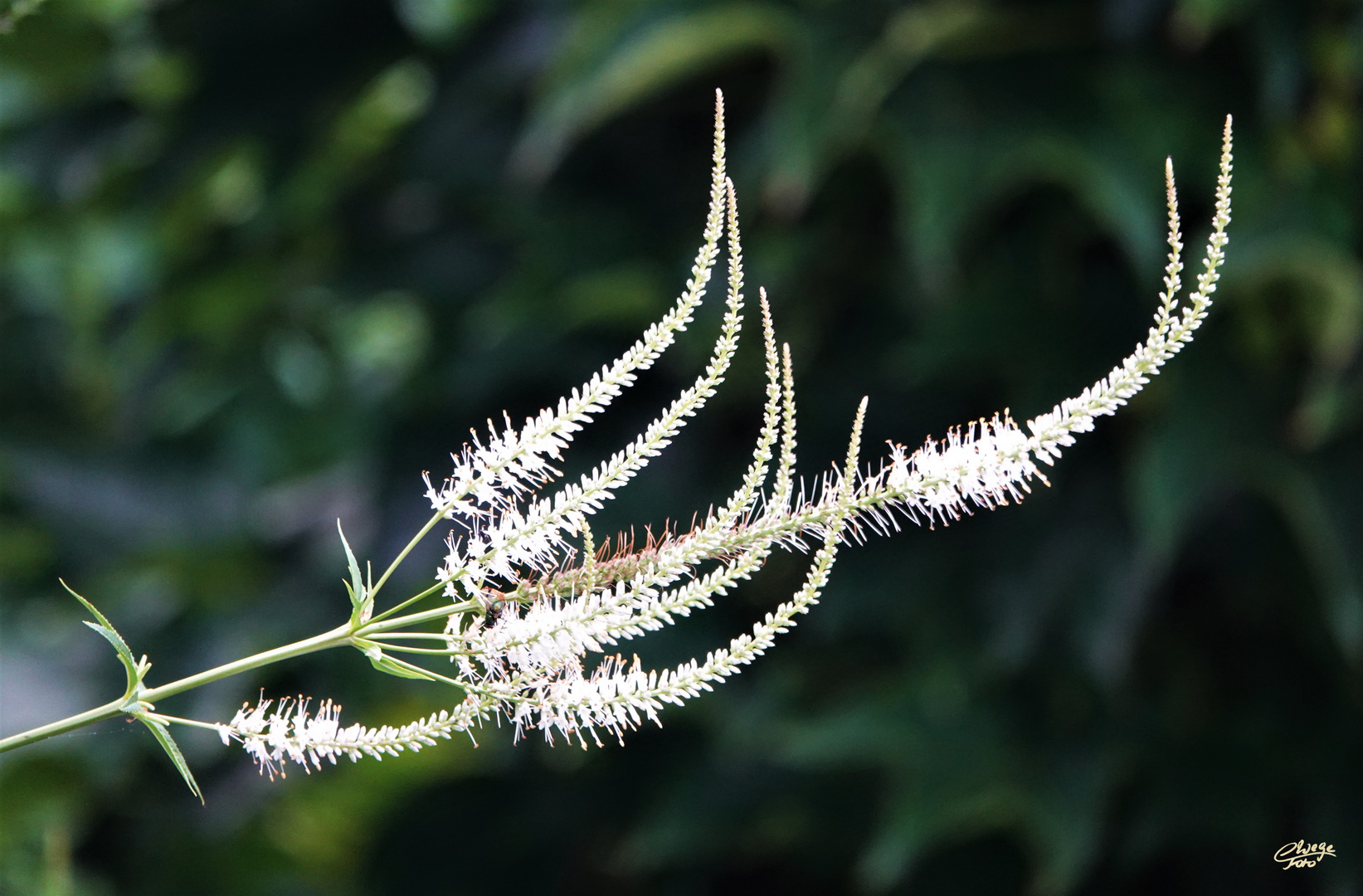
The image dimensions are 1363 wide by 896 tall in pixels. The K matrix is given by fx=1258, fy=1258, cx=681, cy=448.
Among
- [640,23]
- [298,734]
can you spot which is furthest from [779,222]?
[298,734]

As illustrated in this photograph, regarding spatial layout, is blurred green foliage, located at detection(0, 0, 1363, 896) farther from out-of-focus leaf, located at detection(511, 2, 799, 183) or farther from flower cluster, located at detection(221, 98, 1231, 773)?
flower cluster, located at detection(221, 98, 1231, 773)

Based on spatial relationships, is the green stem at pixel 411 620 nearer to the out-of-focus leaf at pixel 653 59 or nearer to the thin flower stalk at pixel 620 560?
the thin flower stalk at pixel 620 560

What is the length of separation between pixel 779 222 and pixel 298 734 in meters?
1.39

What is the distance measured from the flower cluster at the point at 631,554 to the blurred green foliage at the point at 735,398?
1075 mm

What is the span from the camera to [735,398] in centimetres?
172

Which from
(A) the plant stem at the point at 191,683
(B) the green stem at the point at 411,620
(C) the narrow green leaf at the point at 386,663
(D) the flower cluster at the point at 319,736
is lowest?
(D) the flower cluster at the point at 319,736

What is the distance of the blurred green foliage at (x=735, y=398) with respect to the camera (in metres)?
1.49

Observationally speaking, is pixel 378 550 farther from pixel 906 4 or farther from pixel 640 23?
pixel 906 4

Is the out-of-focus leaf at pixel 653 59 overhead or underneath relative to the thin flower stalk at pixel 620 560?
overhead

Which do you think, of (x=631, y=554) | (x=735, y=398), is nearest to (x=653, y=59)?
(x=735, y=398)

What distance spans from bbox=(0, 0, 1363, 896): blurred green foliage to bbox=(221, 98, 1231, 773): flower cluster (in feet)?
3.53

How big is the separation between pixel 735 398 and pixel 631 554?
1.33m

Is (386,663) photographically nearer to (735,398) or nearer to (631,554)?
(631,554)

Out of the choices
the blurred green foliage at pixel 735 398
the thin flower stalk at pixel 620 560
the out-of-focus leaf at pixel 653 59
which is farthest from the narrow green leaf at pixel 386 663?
the out-of-focus leaf at pixel 653 59
